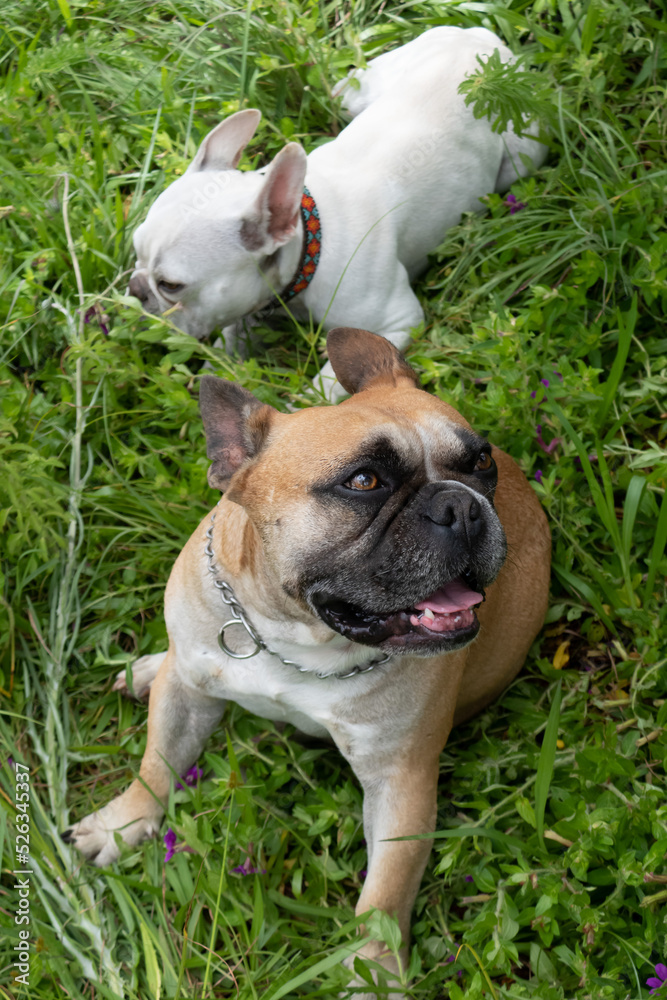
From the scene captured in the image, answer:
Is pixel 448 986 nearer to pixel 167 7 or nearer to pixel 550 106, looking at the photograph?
pixel 550 106

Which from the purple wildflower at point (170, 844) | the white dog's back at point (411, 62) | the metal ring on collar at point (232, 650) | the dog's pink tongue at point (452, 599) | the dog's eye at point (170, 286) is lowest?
the purple wildflower at point (170, 844)

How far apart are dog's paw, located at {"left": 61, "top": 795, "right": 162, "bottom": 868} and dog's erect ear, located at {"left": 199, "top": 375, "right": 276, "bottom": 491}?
139cm

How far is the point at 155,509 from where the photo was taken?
375 cm

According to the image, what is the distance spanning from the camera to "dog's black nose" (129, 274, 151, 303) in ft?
13.2

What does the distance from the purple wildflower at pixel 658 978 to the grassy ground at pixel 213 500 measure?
82mm

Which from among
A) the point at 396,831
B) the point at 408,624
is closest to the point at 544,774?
the point at 396,831

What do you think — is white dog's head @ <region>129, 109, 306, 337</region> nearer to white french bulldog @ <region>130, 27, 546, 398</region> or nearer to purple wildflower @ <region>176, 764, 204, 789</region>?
white french bulldog @ <region>130, 27, 546, 398</region>

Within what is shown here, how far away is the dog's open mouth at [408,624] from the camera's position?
2375mm

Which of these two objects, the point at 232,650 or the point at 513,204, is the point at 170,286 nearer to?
the point at 513,204

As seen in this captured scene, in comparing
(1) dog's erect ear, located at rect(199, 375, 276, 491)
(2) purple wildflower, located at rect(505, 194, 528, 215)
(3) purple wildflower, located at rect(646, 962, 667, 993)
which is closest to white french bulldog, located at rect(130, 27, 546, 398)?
(2) purple wildflower, located at rect(505, 194, 528, 215)

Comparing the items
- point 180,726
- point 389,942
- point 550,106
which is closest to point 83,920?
point 180,726

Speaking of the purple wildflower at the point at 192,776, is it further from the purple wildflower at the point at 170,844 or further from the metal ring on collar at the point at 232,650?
the metal ring on collar at the point at 232,650

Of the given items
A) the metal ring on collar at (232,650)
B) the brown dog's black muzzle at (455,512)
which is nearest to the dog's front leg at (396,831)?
the metal ring on collar at (232,650)

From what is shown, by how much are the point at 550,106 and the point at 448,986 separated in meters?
Result: 3.58
